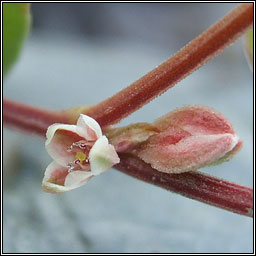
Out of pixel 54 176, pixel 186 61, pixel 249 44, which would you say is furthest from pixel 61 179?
pixel 249 44

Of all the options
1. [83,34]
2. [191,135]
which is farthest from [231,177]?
[83,34]

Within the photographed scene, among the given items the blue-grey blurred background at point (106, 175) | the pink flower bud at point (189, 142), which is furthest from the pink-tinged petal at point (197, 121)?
the blue-grey blurred background at point (106, 175)

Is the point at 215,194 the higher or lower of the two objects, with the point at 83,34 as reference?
lower

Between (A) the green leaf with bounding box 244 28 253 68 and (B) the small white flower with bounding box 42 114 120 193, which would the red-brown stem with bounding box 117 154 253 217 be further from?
(A) the green leaf with bounding box 244 28 253 68

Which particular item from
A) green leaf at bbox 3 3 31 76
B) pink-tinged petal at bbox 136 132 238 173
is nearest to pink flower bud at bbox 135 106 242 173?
pink-tinged petal at bbox 136 132 238 173

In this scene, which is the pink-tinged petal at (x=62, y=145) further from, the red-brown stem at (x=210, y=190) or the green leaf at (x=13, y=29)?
the green leaf at (x=13, y=29)

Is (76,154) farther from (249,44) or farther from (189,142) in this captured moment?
(249,44)

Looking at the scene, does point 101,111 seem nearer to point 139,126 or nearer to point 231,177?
point 139,126
